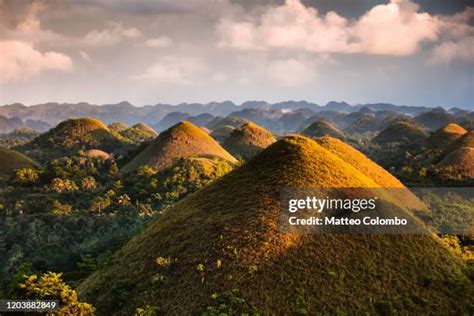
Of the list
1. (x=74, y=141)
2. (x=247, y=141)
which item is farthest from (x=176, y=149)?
(x=74, y=141)

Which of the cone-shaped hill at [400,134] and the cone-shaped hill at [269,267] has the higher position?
the cone-shaped hill at [400,134]

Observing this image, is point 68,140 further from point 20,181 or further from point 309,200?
point 309,200

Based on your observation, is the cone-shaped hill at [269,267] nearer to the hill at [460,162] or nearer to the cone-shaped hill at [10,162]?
the hill at [460,162]

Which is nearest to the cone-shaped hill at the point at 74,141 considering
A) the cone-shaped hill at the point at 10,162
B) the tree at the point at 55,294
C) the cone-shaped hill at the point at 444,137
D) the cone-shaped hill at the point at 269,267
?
the cone-shaped hill at the point at 10,162

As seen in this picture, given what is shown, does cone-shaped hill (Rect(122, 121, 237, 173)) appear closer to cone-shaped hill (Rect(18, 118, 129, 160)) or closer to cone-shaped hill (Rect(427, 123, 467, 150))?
cone-shaped hill (Rect(18, 118, 129, 160))

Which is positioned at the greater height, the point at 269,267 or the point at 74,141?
the point at 74,141

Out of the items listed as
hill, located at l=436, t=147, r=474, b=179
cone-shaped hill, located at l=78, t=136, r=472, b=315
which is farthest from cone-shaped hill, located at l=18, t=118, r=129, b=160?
cone-shaped hill, located at l=78, t=136, r=472, b=315

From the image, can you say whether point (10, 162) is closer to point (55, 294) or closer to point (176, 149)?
point (176, 149)

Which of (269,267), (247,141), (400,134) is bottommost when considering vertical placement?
(269,267)

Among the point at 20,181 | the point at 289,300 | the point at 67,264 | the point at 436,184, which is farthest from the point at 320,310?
the point at 20,181
